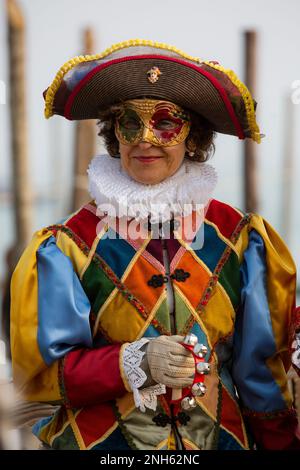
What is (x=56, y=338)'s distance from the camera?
7.65 feet

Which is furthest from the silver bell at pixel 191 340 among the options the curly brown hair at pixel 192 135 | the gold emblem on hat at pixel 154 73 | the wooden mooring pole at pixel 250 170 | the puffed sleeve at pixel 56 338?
the wooden mooring pole at pixel 250 170

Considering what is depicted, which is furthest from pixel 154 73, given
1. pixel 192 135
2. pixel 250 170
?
pixel 250 170

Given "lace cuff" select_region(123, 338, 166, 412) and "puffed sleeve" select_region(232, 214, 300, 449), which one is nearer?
"lace cuff" select_region(123, 338, 166, 412)

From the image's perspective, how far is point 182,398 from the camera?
229 cm

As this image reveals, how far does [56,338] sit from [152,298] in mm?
351

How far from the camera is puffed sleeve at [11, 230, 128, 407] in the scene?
7.63ft

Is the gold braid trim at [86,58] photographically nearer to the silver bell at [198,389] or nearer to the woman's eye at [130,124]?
the woman's eye at [130,124]

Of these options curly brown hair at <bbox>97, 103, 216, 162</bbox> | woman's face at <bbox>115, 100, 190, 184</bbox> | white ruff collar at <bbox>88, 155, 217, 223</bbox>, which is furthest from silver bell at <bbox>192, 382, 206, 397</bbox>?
curly brown hair at <bbox>97, 103, 216, 162</bbox>

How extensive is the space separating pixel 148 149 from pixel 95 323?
2.07 feet

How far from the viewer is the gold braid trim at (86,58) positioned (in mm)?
2328

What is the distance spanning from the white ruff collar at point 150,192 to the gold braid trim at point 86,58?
278 mm

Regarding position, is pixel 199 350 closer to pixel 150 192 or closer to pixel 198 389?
pixel 198 389

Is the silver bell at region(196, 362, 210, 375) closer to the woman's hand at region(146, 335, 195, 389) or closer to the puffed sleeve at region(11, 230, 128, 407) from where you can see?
the woman's hand at region(146, 335, 195, 389)

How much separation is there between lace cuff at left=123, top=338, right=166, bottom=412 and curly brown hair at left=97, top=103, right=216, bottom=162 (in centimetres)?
73
